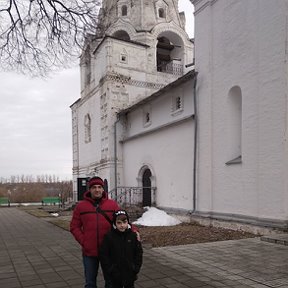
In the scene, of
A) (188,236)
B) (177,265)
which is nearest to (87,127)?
(188,236)

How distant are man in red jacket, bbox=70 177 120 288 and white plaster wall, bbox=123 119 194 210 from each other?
11.2 m

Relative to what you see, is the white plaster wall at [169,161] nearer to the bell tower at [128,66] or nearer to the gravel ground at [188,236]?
the bell tower at [128,66]

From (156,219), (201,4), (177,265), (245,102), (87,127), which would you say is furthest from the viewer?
(87,127)

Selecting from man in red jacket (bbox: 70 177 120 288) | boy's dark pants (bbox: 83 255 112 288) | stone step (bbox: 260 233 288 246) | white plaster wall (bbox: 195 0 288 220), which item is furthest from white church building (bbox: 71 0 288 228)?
boy's dark pants (bbox: 83 255 112 288)

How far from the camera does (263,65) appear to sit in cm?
1127

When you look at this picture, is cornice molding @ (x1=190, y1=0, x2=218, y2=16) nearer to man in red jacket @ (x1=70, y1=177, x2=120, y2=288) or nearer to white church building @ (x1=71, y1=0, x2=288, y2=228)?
white church building @ (x1=71, y1=0, x2=288, y2=228)

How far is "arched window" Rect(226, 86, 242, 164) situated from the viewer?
13.1m

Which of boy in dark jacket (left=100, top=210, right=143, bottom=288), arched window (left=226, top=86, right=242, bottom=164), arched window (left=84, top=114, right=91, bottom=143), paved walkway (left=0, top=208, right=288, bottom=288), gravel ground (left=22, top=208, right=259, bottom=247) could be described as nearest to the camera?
boy in dark jacket (left=100, top=210, right=143, bottom=288)

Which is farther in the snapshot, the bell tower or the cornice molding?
the bell tower

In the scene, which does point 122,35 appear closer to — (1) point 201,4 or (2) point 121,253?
(1) point 201,4

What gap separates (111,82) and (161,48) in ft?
17.8

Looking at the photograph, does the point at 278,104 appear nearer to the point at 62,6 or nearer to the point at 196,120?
the point at 196,120

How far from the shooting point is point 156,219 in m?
15.1

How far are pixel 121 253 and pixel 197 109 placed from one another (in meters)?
11.4
